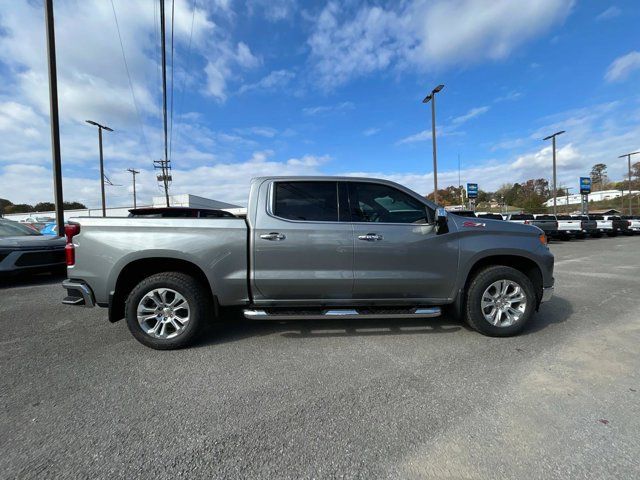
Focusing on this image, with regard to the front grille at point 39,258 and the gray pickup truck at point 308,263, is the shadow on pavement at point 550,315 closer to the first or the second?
the gray pickup truck at point 308,263

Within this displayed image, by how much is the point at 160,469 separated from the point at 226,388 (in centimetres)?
89

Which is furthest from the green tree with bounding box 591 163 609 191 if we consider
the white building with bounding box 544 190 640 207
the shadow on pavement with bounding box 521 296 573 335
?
the shadow on pavement with bounding box 521 296 573 335

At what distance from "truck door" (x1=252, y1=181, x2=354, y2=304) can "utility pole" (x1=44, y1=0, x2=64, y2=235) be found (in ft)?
33.6

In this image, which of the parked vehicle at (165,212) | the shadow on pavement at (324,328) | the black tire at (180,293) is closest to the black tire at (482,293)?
the shadow on pavement at (324,328)

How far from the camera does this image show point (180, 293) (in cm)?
354

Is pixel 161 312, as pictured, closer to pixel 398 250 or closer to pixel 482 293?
pixel 398 250

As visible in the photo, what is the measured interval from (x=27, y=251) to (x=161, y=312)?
5.67 metres

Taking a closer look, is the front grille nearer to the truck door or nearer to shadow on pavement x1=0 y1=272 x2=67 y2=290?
shadow on pavement x1=0 y1=272 x2=67 y2=290

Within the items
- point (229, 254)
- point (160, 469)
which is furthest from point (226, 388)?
point (229, 254)

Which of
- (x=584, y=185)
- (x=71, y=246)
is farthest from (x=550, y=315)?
(x=584, y=185)

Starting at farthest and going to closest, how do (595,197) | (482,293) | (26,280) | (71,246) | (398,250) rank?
(595,197)
(26,280)
(482,293)
(398,250)
(71,246)

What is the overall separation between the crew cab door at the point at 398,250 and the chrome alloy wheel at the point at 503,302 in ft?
1.64

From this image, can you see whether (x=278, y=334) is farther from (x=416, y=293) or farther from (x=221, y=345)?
(x=416, y=293)

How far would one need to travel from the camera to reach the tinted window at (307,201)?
12.3ft
